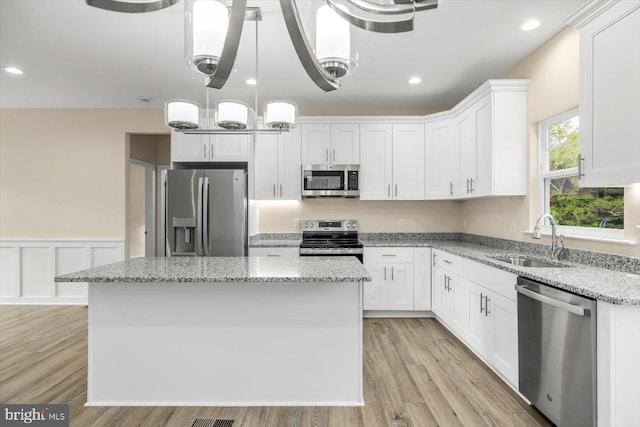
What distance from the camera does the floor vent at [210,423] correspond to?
2039 mm

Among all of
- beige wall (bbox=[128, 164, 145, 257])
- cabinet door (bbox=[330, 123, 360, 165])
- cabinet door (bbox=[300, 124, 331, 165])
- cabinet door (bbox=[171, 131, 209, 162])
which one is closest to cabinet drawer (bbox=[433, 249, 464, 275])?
cabinet door (bbox=[330, 123, 360, 165])

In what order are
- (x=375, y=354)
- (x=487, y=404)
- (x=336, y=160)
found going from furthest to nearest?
(x=336, y=160) < (x=375, y=354) < (x=487, y=404)

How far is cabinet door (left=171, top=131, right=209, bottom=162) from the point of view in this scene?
4.25 meters

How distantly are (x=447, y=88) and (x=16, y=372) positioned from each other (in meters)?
4.96

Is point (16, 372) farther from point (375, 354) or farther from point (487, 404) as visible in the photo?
point (487, 404)

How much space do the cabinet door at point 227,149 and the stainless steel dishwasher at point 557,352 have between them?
129 inches

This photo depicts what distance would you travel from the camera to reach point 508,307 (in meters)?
2.38

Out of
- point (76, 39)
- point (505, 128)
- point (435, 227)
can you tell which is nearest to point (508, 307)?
point (505, 128)

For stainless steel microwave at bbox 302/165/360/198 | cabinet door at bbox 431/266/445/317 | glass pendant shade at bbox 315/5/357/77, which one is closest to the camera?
glass pendant shade at bbox 315/5/357/77

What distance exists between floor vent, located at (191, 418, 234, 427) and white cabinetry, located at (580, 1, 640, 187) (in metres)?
2.58

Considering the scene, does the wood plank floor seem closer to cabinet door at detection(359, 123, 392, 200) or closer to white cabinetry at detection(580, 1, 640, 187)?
white cabinetry at detection(580, 1, 640, 187)

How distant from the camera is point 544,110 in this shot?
2941 mm

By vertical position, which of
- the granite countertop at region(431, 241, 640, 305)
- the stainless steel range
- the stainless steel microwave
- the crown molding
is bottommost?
the granite countertop at region(431, 241, 640, 305)

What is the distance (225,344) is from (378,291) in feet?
7.48
